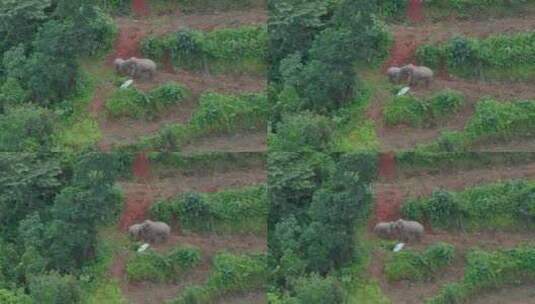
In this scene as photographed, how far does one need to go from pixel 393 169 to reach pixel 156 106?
1.63 meters

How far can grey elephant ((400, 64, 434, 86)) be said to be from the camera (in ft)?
25.3

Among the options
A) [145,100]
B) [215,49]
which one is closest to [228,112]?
[215,49]

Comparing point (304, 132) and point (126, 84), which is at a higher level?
point (126, 84)

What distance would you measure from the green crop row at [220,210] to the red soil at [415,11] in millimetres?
1529

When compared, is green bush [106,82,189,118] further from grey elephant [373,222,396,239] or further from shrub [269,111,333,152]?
grey elephant [373,222,396,239]

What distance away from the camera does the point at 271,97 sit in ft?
25.3

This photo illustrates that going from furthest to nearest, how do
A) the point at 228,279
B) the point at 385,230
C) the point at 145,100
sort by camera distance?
the point at 145,100 → the point at 385,230 → the point at 228,279

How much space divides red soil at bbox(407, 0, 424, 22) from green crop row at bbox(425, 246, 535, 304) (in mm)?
1625

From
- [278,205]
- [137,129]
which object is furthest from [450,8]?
[137,129]

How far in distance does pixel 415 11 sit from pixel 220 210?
73.8 inches

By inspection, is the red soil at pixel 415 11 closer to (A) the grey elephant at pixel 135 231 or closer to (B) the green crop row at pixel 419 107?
(B) the green crop row at pixel 419 107

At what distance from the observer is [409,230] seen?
7.58 metres

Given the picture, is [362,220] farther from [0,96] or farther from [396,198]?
[0,96]

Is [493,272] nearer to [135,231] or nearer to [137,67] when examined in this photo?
[135,231]
